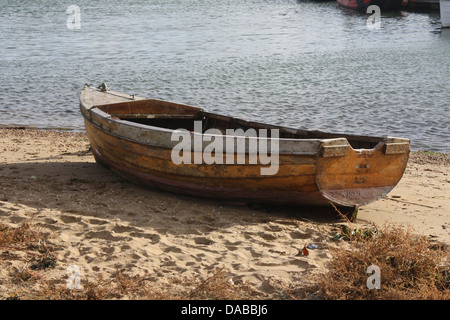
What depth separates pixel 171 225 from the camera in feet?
20.3

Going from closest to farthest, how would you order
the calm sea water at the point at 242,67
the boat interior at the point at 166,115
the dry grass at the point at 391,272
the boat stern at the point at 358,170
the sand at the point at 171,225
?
the dry grass at the point at 391,272
the sand at the point at 171,225
the boat stern at the point at 358,170
the boat interior at the point at 166,115
the calm sea water at the point at 242,67

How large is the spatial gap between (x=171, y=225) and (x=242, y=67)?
47.9 feet

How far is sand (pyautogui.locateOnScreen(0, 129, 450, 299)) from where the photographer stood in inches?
203

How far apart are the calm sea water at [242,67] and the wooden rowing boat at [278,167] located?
5900mm

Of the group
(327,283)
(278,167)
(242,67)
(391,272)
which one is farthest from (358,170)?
(242,67)

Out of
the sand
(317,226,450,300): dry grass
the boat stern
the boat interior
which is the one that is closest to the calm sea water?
the boat interior

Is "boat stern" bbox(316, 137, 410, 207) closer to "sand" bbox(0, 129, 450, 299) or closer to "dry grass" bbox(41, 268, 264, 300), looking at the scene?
"sand" bbox(0, 129, 450, 299)

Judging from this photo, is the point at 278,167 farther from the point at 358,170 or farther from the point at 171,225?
the point at 171,225

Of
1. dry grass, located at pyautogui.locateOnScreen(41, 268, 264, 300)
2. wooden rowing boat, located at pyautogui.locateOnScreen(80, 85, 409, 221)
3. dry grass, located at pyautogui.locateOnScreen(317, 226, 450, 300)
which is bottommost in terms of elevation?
dry grass, located at pyautogui.locateOnScreen(41, 268, 264, 300)

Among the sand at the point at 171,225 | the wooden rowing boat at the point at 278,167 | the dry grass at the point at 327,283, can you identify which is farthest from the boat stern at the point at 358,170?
the dry grass at the point at 327,283

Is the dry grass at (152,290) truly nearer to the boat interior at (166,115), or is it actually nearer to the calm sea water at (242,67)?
the boat interior at (166,115)

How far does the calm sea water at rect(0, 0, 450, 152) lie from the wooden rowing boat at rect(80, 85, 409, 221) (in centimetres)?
590

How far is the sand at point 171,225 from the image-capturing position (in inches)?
203
